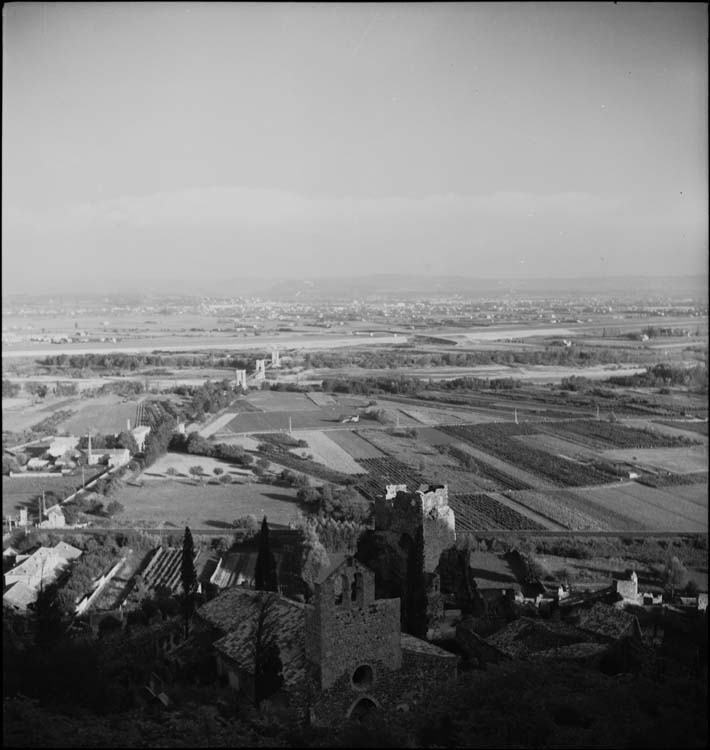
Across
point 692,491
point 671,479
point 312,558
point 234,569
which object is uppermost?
point 671,479

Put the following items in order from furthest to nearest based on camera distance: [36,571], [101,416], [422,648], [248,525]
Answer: [101,416] → [248,525] → [36,571] → [422,648]

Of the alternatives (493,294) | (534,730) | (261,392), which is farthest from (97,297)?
(534,730)

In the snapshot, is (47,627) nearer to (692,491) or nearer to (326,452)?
(326,452)

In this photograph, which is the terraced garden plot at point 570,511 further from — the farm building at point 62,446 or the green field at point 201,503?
the farm building at point 62,446

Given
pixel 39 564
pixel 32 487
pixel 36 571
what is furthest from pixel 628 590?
pixel 32 487

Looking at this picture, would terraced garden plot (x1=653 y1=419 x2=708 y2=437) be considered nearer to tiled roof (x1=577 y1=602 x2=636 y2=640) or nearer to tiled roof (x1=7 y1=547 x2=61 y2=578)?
tiled roof (x1=577 y1=602 x2=636 y2=640)

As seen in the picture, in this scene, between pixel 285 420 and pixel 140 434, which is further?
pixel 285 420

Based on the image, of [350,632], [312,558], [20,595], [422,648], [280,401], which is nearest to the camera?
[350,632]

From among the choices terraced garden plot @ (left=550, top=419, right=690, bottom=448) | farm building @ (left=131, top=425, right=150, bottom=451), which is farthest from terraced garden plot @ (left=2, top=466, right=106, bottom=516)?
terraced garden plot @ (left=550, top=419, right=690, bottom=448)

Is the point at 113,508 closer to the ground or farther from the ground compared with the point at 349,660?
closer to the ground
